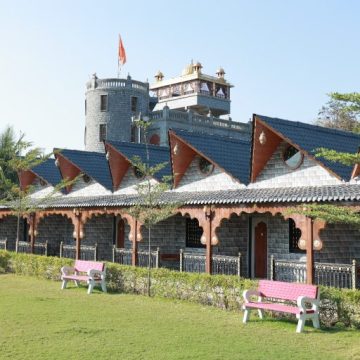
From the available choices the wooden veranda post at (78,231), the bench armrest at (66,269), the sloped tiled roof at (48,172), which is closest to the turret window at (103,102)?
the sloped tiled roof at (48,172)

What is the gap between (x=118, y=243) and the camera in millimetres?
28406

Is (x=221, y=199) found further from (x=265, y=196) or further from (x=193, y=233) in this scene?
(x=193, y=233)

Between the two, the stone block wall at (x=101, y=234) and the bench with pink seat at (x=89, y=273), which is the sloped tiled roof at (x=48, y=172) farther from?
the bench with pink seat at (x=89, y=273)

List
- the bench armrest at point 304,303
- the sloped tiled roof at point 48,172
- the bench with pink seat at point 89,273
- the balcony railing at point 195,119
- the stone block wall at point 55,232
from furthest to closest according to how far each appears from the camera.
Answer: the balcony railing at point 195,119 < the sloped tiled roof at point 48,172 < the stone block wall at point 55,232 < the bench with pink seat at point 89,273 < the bench armrest at point 304,303

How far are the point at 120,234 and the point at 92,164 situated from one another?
434 cm

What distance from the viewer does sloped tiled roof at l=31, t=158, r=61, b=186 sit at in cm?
3350

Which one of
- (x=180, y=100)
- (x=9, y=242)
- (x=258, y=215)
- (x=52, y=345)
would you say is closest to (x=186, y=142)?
(x=258, y=215)

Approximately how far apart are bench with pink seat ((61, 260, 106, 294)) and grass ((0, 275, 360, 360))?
90.1 inches

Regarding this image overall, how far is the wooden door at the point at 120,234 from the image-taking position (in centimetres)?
2815

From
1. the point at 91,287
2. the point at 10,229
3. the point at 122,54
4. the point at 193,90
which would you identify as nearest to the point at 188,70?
the point at 193,90

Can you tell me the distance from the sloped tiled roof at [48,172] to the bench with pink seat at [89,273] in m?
12.7

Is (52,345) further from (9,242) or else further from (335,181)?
(9,242)

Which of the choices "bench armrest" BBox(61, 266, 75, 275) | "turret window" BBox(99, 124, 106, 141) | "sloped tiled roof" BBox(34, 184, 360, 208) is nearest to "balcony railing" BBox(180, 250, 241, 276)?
"sloped tiled roof" BBox(34, 184, 360, 208)

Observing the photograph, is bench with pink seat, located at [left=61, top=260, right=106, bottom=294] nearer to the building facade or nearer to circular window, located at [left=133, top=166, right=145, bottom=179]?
the building facade
